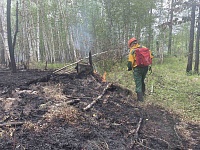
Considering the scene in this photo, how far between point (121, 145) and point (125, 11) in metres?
15.0

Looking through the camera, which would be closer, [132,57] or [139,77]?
[132,57]

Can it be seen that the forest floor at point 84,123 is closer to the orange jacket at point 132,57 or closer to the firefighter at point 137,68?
the firefighter at point 137,68

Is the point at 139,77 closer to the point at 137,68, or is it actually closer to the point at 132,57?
the point at 137,68

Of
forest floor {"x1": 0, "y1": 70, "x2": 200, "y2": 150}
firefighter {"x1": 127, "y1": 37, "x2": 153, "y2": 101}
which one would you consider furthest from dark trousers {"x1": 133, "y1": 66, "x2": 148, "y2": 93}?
forest floor {"x1": 0, "y1": 70, "x2": 200, "y2": 150}

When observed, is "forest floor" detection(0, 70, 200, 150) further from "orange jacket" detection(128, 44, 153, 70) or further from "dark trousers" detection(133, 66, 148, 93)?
"orange jacket" detection(128, 44, 153, 70)

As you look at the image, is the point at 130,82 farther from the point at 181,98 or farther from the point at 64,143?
the point at 64,143

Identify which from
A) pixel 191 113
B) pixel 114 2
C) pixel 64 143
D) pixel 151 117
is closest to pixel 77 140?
pixel 64 143

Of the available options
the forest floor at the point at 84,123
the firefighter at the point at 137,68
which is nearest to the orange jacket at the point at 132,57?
the firefighter at the point at 137,68

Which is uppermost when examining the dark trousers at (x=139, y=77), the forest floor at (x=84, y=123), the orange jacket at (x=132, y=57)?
the orange jacket at (x=132, y=57)

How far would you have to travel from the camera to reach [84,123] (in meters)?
4.25

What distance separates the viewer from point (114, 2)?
54.7ft

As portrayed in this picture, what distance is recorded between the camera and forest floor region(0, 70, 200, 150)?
349cm

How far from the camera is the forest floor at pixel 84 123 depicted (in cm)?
349

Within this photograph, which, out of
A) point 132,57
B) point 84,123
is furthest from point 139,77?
point 84,123
